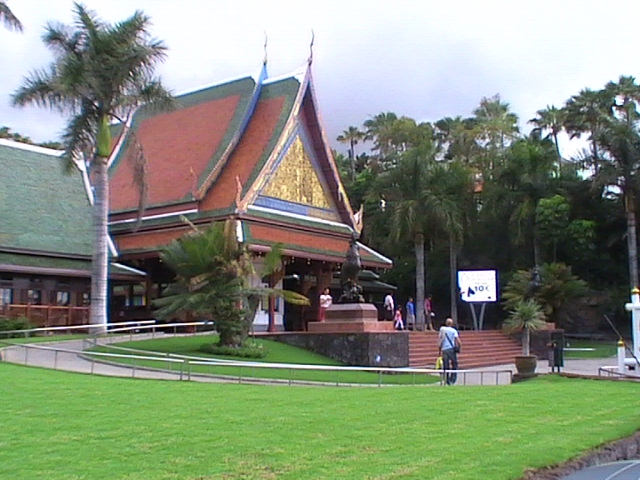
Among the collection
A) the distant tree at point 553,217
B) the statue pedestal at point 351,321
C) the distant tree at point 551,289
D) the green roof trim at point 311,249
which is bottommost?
the statue pedestal at point 351,321

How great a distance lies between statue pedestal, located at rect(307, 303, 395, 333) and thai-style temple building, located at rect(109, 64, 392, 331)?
15.4 feet

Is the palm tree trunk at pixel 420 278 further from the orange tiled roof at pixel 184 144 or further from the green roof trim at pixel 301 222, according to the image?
the orange tiled roof at pixel 184 144

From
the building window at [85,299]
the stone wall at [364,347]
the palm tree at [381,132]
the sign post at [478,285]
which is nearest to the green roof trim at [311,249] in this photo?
the sign post at [478,285]

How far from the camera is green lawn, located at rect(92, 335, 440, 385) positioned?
14.7 meters

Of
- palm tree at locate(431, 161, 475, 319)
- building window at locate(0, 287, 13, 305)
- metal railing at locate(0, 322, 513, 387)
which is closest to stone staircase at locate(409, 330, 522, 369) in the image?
metal railing at locate(0, 322, 513, 387)

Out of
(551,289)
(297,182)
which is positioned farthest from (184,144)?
(551,289)

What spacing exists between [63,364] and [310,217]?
53.8ft

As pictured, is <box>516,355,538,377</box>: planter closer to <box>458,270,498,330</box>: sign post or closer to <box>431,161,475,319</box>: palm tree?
<box>458,270,498,330</box>: sign post

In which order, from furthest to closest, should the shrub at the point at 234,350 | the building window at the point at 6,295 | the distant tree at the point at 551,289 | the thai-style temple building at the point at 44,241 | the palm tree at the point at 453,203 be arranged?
the palm tree at the point at 453,203 < the distant tree at the point at 551,289 < the thai-style temple building at the point at 44,241 < the building window at the point at 6,295 < the shrub at the point at 234,350

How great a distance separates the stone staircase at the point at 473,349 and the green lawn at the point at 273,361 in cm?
269

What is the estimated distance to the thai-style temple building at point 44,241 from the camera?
24.0m

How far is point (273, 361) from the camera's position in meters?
18.2

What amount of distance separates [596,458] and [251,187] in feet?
69.6

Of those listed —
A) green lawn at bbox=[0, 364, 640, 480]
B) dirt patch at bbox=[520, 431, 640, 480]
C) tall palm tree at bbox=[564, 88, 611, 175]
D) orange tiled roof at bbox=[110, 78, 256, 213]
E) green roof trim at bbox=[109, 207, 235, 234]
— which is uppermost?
tall palm tree at bbox=[564, 88, 611, 175]
